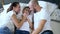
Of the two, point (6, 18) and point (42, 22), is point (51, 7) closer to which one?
point (42, 22)

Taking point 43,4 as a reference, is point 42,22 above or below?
below

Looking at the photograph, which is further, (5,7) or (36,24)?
(5,7)

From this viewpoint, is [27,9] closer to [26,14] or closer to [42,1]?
[26,14]

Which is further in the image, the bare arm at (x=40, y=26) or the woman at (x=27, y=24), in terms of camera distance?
the woman at (x=27, y=24)

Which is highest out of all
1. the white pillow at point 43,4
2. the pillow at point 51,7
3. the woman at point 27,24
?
the white pillow at point 43,4

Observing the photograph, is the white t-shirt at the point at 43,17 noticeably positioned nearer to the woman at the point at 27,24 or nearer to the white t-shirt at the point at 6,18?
the woman at the point at 27,24

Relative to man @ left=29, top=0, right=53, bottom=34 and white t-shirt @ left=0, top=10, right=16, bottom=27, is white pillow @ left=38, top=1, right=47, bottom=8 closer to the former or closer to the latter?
man @ left=29, top=0, right=53, bottom=34

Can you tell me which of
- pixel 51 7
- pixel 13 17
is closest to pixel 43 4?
pixel 51 7

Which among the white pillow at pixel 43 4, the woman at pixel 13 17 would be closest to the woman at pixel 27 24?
the woman at pixel 13 17

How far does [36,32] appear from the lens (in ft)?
4.30

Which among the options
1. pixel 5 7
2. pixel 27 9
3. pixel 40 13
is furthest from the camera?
pixel 5 7

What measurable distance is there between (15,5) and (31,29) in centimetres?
31

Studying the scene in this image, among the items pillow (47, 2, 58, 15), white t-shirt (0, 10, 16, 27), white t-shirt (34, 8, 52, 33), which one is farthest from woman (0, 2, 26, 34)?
pillow (47, 2, 58, 15)

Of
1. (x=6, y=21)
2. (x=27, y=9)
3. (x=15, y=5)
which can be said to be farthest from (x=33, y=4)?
(x=6, y=21)
